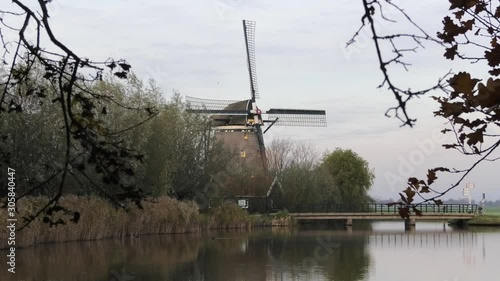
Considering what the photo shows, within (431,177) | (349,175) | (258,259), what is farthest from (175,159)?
(431,177)

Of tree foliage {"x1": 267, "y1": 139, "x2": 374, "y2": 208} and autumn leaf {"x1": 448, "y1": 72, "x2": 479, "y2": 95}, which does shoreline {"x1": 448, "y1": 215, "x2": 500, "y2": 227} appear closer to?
tree foliage {"x1": 267, "y1": 139, "x2": 374, "y2": 208}

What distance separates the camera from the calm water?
14.9 metres

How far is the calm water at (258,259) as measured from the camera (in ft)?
49.0

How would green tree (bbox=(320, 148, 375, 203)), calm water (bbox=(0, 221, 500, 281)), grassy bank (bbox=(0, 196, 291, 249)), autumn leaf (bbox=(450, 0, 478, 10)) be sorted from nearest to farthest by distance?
autumn leaf (bbox=(450, 0, 478, 10)), calm water (bbox=(0, 221, 500, 281)), grassy bank (bbox=(0, 196, 291, 249)), green tree (bbox=(320, 148, 375, 203))

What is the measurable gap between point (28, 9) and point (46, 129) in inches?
764

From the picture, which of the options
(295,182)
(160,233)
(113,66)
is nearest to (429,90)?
(113,66)

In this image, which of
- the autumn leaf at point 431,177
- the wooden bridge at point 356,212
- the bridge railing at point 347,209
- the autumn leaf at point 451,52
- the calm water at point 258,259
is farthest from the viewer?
the bridge railing at point 347,209

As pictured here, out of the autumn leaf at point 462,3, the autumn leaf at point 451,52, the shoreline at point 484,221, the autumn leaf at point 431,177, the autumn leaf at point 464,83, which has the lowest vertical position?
the shoreline at point 484,221

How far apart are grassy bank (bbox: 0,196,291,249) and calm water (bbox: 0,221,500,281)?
0.50 meters

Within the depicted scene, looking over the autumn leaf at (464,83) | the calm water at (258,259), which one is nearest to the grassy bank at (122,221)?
the calm water at (258,259)

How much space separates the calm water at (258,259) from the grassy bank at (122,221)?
50 centimetres

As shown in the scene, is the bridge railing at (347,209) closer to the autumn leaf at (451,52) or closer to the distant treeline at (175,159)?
the distant treeline at (175,159)

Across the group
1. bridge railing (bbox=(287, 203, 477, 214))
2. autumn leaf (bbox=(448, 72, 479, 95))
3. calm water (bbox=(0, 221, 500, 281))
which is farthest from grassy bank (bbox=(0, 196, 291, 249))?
autumn leaf (bbox=(448, 72, 479, 95))

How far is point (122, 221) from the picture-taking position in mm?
23375
